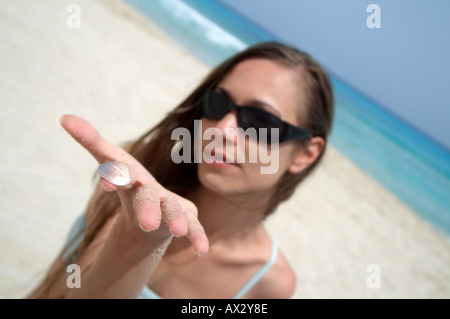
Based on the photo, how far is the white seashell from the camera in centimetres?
71

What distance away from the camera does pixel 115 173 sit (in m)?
0.73

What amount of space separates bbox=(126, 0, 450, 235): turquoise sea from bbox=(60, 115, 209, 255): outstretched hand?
8342mm

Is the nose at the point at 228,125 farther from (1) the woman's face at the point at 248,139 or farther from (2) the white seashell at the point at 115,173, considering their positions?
(2) the white seashell at the point at 115,173

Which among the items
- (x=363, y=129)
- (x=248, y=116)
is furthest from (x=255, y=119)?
(x=363, y=129)

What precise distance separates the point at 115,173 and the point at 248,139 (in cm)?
76

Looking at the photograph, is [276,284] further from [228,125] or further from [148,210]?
[148,210]

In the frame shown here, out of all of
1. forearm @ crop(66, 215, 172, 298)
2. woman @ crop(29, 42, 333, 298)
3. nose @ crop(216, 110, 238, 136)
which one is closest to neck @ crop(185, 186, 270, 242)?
woman @ crop(29, 42, 333, 298)

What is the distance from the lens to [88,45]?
6480mm

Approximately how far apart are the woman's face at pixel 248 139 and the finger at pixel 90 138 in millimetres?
477

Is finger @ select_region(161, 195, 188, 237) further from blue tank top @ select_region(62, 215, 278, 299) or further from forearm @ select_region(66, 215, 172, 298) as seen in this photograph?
blue tank top @ select_region(62, 215, 278, 299)

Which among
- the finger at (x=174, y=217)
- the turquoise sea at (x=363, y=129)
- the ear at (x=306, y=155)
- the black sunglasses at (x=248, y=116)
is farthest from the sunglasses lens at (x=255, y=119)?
the turquoise sea at (x=363, y=129)

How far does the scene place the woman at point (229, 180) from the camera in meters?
1.36

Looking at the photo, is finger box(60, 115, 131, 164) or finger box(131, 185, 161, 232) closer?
finger box(131, 185, 161, 232)
